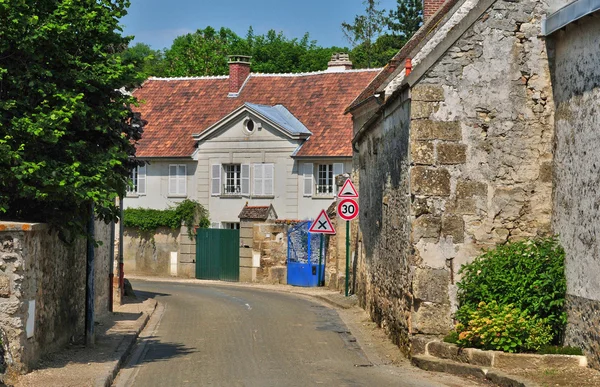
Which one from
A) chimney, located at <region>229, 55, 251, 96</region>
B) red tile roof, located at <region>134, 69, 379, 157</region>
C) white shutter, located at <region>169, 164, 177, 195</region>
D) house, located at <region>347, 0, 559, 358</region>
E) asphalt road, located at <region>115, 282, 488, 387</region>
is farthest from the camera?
chimney, located at <region>229, 55, 251, 96</region>

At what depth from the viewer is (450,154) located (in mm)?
13906

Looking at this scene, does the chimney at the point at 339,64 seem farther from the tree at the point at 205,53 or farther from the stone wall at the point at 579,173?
the stone wall at the point at 579,173

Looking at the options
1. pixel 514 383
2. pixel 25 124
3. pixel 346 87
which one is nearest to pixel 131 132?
pixel 25 124

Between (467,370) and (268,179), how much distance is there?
2874 cm

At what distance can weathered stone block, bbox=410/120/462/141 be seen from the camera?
547 inches

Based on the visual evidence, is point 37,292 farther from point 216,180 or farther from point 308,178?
point 216,180

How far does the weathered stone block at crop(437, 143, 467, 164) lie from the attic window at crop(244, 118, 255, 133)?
2726 cm

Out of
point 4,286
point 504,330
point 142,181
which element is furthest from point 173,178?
point 4,286

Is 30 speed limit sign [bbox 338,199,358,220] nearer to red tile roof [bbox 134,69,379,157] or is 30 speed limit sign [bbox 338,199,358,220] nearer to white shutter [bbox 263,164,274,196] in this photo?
red tile roof [bbox 134,69,379,157]

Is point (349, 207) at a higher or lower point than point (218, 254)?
higher

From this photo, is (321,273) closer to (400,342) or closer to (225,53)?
(400,342)

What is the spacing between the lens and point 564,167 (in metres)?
13.3

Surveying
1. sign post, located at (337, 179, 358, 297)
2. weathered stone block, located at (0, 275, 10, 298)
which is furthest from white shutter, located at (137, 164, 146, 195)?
weathered stone block, located at (0, 275, 10, 298)

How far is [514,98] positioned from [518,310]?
9.90 feet
